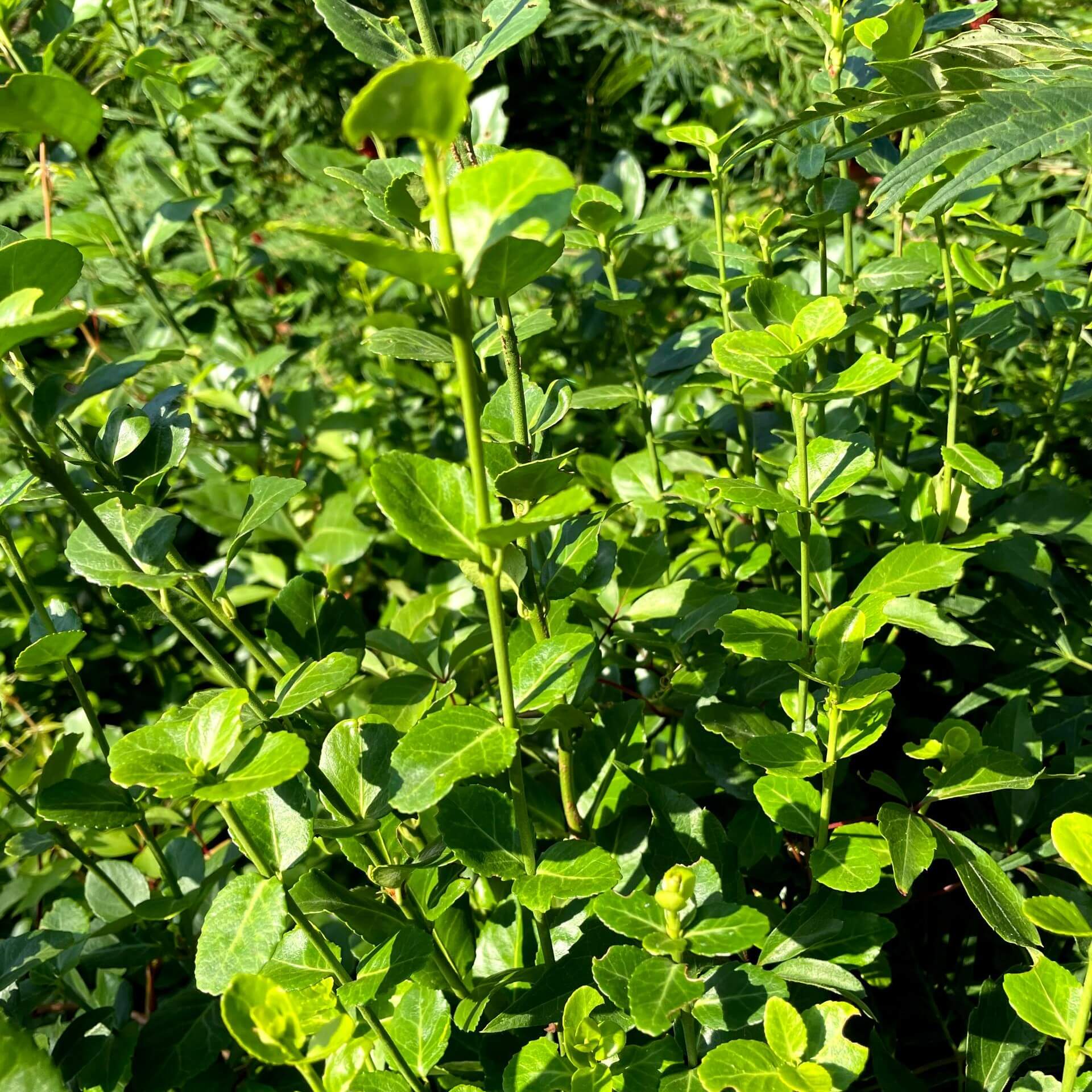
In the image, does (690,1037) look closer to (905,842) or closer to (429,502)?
(905,842)

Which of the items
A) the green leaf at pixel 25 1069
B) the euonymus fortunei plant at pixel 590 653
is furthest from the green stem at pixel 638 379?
the green leaf at pixel 25 1069

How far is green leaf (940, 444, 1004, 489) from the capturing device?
90 centimetres

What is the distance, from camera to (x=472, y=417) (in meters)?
0.50

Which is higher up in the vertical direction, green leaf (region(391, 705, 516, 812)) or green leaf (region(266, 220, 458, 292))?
green leaf (region(266, 220, 458, 292))

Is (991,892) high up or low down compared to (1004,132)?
down

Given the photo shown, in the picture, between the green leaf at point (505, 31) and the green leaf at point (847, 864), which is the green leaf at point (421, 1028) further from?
the green leaf at point (505, 31)

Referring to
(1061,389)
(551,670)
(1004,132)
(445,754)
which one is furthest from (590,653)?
(1061,389)

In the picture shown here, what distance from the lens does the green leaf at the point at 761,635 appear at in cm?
75

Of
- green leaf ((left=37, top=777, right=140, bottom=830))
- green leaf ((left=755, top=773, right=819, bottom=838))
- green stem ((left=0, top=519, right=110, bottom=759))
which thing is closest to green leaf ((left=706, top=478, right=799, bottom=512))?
green leaf ((left=755, top=773, right=819, bottom=838))

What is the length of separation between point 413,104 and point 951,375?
0.79 meters

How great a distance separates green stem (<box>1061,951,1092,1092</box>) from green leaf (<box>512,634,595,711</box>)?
0.38 metres

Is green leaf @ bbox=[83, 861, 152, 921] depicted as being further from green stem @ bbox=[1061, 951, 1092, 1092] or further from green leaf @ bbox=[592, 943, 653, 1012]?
green stem @ bbox=[1061, 951, 1092, 1092]

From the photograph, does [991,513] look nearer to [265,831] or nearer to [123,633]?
[265,831]

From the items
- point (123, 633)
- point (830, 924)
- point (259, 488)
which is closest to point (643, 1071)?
point (830, 924)
